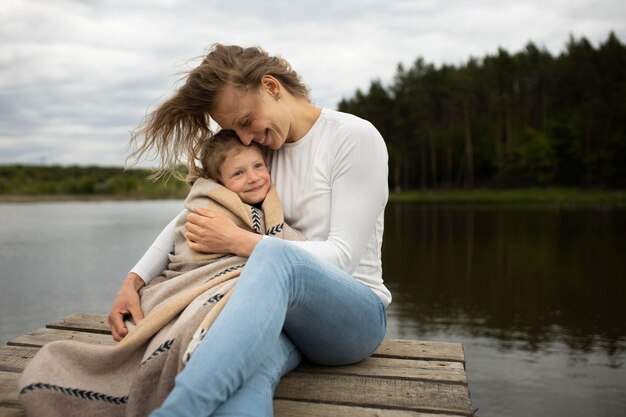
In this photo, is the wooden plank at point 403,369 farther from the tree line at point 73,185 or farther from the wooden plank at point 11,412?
the tree line at point 73,185

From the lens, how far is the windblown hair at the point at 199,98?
2.28 m

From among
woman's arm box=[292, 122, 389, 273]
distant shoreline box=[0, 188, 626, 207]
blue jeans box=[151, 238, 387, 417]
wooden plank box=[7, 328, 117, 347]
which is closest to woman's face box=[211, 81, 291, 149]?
woman's arm box=[292, 122, 389, 273]

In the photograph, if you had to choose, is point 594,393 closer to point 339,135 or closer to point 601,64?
point 339,135

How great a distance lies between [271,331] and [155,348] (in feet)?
1.34

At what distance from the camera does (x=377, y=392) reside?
2.07 meters

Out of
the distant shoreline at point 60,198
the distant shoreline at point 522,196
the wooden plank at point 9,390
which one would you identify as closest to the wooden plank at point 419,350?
the wooden plank at point 9,390

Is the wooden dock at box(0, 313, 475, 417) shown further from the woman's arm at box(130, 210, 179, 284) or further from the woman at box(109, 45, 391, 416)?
the woman's arm at box(130, 210, 179, 284)

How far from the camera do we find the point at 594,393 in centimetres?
449

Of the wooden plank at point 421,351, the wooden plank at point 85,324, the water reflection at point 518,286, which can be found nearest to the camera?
the wooden plank at point 421,351

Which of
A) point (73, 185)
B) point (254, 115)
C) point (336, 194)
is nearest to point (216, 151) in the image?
point (254, 115)

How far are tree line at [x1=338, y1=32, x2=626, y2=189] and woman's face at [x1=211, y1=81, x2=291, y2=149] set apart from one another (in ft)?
110

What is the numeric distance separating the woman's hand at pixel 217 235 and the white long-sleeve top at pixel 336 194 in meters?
0.18

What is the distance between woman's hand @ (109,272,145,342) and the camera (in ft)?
7.30

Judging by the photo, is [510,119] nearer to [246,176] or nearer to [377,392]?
[246,176]
